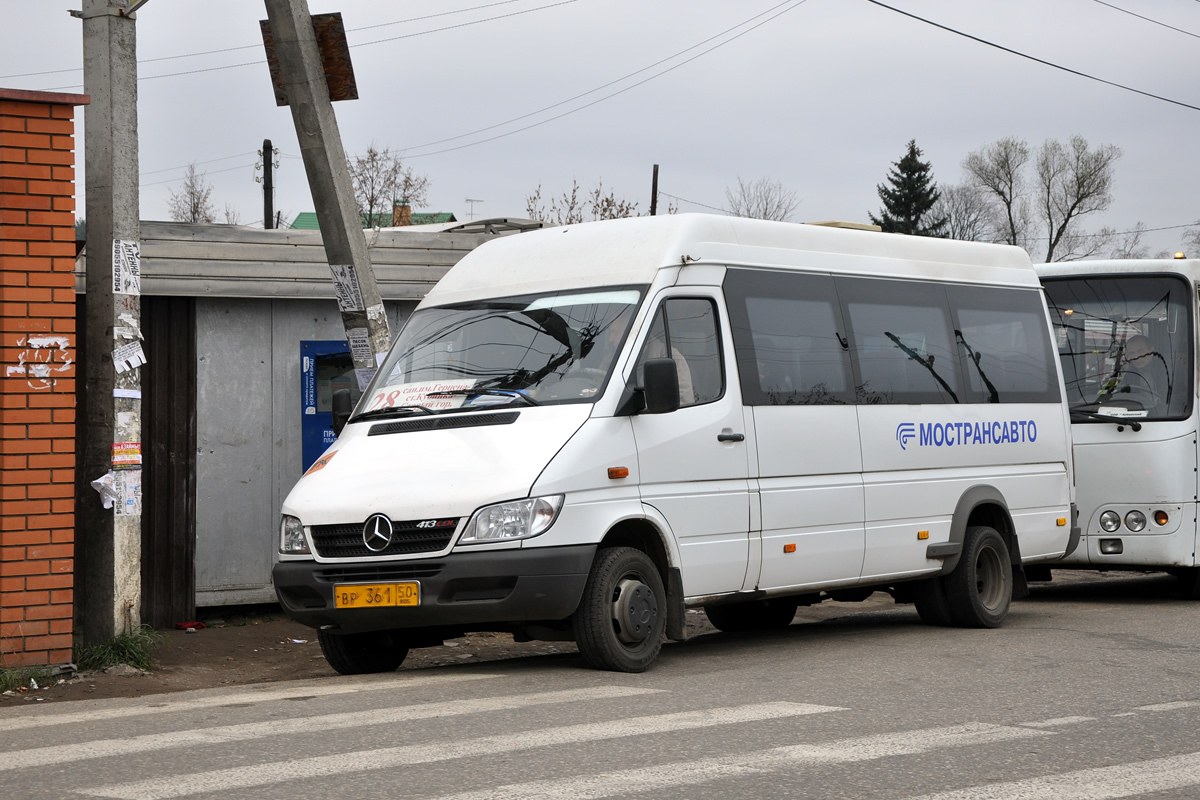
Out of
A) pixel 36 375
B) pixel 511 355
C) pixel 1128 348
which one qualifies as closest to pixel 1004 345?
pixel 1128 348

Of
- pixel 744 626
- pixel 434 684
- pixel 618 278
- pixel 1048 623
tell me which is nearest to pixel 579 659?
pixel 434 684

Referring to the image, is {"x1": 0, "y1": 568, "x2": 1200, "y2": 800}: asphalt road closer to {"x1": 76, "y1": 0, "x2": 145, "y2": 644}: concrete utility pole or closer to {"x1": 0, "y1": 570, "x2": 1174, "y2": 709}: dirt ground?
{"x1": 0, "y1": 570, "x2": 1174, "y2": 709}: dirt ground

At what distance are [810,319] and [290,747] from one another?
202 inches

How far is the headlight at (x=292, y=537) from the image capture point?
848 cm

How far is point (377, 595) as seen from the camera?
26.8ft

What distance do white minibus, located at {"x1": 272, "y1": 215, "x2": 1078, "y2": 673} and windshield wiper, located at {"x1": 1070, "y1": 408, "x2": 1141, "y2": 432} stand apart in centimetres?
181

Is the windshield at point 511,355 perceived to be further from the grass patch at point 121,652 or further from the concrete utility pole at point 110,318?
the grass patch at point 121,652

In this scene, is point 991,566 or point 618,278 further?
point 991,566

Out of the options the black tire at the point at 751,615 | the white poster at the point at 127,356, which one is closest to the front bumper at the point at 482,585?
the white poster at the point at 127,356

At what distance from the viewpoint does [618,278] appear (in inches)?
360

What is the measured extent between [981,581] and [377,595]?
5256 mm

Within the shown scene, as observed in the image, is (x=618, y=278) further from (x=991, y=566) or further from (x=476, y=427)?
(x=991, y=566)

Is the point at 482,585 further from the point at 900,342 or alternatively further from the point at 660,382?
the point at 900,342

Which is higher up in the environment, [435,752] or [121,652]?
[435,752]
